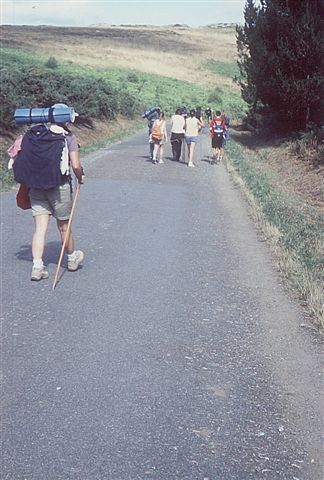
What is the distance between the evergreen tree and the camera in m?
21.0

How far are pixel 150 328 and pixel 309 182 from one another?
38.3 ft

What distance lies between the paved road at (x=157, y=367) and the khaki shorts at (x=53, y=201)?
30.2 inches

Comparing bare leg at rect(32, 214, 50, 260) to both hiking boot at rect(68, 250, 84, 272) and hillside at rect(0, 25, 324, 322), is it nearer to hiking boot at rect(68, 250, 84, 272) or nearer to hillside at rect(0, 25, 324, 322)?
hiking boot at rect(68, 250, 84, 272)

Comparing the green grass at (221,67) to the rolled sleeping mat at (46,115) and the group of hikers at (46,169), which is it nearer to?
the group of hikers at (46,169)

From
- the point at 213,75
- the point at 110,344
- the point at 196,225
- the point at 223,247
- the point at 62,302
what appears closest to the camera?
the point at 110,344

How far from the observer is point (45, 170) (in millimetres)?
6184

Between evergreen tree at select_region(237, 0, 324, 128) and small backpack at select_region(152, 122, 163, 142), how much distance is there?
19.9ft

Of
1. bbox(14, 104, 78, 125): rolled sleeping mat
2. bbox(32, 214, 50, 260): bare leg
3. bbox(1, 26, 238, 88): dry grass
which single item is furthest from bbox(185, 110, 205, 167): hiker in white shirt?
bbox(1, 26, 238, 88): dry grass

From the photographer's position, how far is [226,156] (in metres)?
21.2

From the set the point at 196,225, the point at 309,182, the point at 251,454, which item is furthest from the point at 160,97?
the point at 251,454

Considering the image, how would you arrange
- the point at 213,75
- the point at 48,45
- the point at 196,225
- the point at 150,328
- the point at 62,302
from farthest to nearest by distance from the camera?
the point at 213,75 → the point at 48,45 → the point at 196,225 → the point at 62,302 → the point at 150,328

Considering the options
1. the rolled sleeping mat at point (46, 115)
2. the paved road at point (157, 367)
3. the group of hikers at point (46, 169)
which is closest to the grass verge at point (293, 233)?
the paved road at point (157, 367)

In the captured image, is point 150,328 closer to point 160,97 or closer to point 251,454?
point 251,454

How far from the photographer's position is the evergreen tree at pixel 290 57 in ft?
68.8
